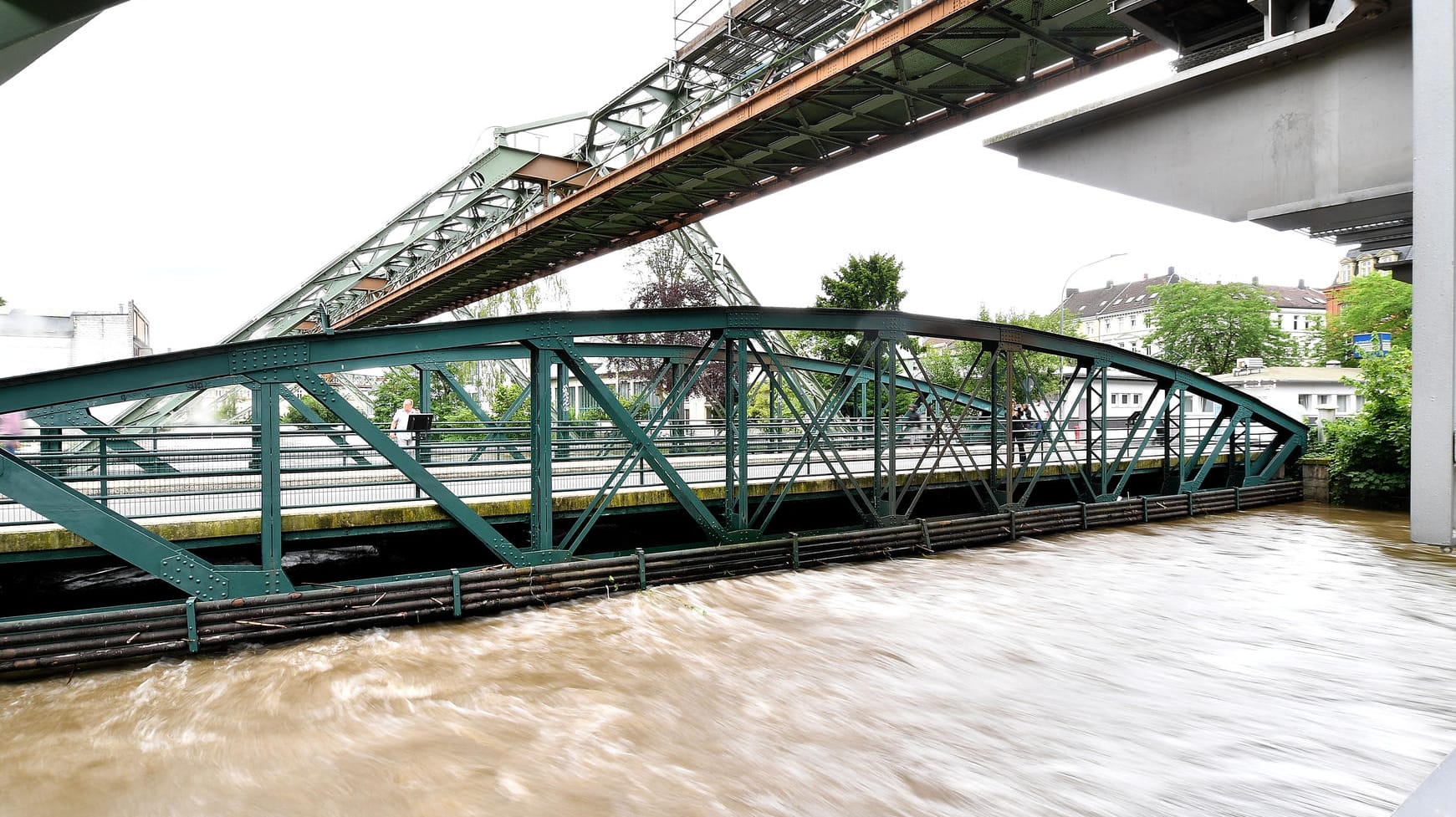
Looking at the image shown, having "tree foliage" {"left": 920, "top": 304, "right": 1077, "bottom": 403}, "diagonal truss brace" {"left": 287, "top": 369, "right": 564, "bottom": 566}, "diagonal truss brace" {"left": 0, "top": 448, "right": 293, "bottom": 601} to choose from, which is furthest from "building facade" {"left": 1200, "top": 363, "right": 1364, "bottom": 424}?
"diagonal truss brace" {"left": 0, "top": 448, "right": 293, "bottom": 601}

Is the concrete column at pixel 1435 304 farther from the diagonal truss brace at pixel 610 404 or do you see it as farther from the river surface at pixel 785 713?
the diagonal truss brace at pixel 610 404

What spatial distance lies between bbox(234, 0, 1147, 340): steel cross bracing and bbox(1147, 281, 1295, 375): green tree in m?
50.0

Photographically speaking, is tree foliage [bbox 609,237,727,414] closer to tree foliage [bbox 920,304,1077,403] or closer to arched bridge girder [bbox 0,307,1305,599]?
tree foliage [bbox 920,304,1077,403]

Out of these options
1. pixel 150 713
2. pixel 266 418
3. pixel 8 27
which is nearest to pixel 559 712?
pixel 150 713

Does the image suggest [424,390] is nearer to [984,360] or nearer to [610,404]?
[610,404]

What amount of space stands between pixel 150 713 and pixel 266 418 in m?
3.07

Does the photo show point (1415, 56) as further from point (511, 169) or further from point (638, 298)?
point (638, 298)

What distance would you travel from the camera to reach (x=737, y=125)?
1384 centimetres

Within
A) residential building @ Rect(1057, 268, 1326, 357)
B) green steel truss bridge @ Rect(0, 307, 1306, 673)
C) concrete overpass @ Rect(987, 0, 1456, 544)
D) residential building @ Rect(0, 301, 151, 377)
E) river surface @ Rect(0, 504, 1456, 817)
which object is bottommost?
river surface @ Rect(0, 504, 1456, 817)

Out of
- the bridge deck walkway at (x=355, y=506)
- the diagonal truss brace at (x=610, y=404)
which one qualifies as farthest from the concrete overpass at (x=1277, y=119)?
the bridge deck walkway at (x=355, y=506)

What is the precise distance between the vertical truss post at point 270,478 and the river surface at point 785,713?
1.08 m

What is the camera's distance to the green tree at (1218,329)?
178 feet

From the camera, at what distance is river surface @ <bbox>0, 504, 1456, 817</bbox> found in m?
5.44

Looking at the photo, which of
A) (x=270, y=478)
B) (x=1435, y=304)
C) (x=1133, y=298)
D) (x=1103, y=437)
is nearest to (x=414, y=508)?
(x=270, y=478)
